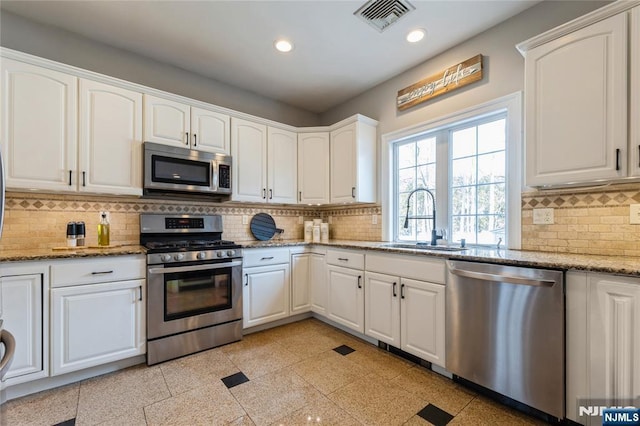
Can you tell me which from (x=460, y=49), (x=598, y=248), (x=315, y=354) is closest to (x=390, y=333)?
(x=315, y=354)

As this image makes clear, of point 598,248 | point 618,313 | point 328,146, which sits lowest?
point 618,313

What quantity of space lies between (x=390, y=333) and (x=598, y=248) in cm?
153

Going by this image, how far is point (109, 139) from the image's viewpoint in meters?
2.32

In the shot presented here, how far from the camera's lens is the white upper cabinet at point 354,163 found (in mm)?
3135

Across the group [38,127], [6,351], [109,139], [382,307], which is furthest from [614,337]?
[38,127]

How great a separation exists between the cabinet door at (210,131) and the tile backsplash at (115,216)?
24.3 inches

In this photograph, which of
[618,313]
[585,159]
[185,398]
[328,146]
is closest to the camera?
[618,313]

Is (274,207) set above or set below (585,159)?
below

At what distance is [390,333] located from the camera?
2.34 m

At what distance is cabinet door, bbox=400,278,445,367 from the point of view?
2.01 m

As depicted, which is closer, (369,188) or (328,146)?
(369,188)

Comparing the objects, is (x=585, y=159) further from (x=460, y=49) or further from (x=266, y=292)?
(x=266, y=292)

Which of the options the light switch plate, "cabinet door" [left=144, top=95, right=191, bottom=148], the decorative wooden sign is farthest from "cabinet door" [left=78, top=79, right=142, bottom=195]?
the light switch plate

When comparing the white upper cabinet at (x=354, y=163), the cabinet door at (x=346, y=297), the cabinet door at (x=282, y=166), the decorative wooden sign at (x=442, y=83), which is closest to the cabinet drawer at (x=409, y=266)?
the cabinet door at (x=346, y=297)
